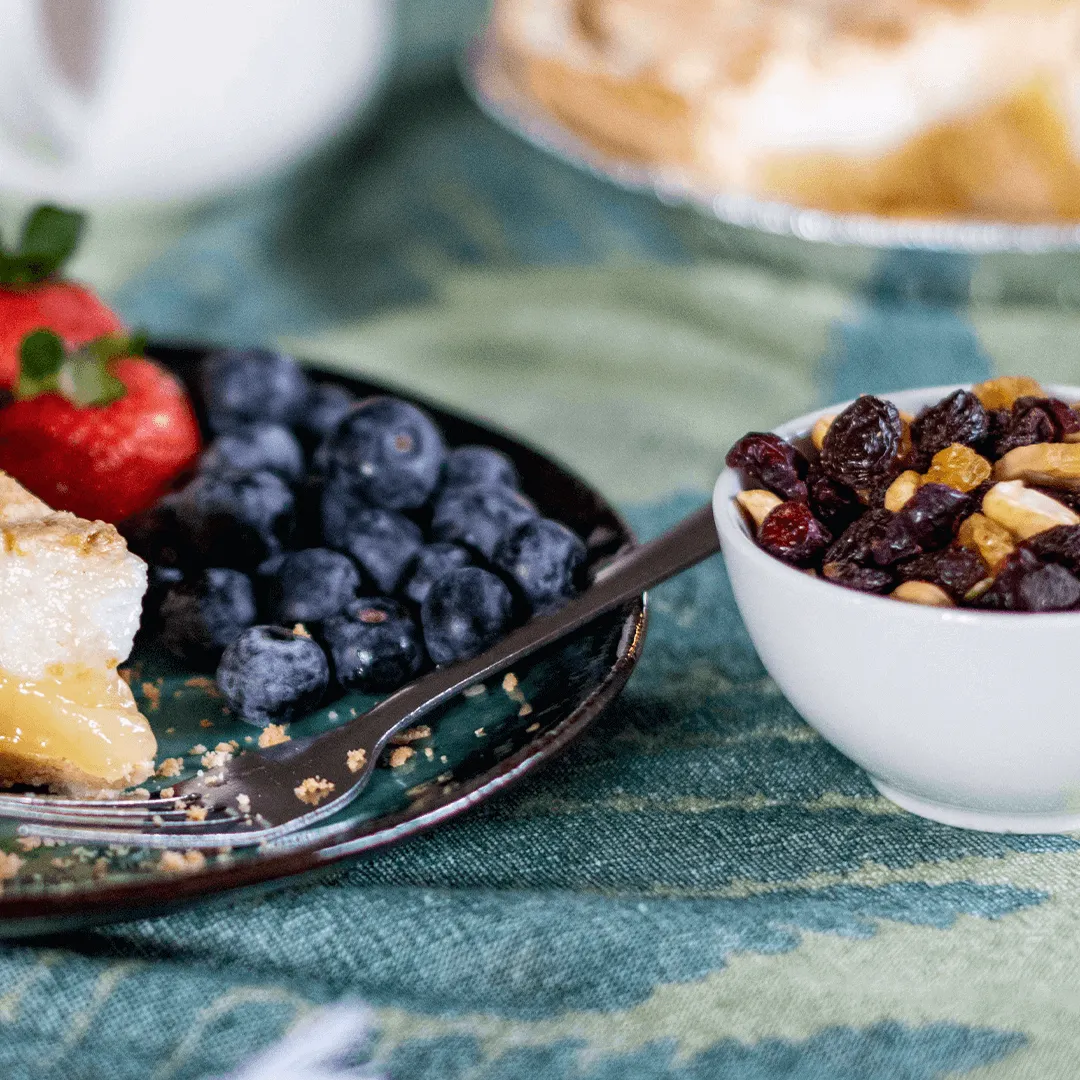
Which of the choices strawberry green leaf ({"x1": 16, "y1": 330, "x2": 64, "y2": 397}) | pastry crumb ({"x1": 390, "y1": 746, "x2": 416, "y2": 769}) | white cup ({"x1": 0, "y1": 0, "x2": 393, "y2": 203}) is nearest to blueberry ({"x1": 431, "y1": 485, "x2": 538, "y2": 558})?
pastry crumb ({"x1": 390, "y1": 746, "x2": 416, "y2": 769})

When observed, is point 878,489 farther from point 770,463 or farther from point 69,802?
point 69,802

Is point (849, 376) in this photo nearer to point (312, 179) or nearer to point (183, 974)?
point (312, 179)

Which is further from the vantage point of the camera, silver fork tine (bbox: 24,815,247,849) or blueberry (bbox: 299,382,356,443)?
blueberry (bbox: 299,382,356,443)

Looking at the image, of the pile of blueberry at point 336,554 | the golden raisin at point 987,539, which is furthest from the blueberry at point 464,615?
the golden raisin at point 987,539

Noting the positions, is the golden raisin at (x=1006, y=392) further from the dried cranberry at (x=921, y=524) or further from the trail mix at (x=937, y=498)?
the dried cranberry at (x=921, y=524)

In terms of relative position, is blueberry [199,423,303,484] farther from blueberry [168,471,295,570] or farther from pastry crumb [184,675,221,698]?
pastry crumb [184,675,221,698]

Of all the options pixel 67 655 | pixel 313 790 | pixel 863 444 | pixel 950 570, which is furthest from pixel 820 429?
pixel 67 655

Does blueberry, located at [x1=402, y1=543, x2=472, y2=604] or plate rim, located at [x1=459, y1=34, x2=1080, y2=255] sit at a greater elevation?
plate rim, located at [x1=459, y1=34, x2=1080, y2=255]
